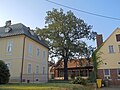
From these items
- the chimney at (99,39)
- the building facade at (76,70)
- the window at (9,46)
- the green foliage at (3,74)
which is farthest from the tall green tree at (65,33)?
the green foliage at (3,74)

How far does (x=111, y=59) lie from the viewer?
28.9 meters

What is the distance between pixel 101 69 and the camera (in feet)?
95.9

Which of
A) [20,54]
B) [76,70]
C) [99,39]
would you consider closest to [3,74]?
[20,54]

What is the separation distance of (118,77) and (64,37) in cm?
1572

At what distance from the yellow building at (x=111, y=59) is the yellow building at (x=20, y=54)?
37.2ft

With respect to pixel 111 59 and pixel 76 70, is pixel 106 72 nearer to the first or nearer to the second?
pixel 111 59

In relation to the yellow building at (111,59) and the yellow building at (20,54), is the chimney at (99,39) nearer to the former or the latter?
the yellow building at (111,59)

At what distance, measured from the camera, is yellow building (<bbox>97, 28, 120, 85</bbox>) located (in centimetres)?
2798

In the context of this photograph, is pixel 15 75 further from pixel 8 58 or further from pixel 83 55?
pixel 83 55

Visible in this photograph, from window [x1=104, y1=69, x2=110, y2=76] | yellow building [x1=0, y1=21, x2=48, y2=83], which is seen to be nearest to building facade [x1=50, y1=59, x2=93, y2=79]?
window [x1=104, y1=69, x2=110, y2=76]

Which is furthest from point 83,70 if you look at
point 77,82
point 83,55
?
point 77,82

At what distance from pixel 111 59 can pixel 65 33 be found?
13393mm

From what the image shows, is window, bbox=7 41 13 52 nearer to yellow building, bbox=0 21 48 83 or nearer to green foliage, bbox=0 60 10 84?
yellow building, bbox=0 21 48 83

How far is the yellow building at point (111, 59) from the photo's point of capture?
28.0m
